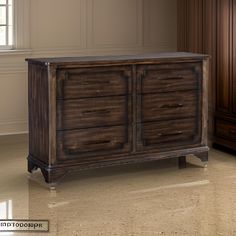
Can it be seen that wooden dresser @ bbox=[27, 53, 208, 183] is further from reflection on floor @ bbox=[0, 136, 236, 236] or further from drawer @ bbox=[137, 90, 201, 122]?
reflection on floor @ bbox=[0, 136, 236, 236]

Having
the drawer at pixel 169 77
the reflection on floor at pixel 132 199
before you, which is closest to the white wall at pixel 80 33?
the reflection on floor at pixel 132 199

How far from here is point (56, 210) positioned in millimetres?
4285

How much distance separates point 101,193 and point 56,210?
1.60ft

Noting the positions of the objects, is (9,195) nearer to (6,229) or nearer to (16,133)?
(6,229)

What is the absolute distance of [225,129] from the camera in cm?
594

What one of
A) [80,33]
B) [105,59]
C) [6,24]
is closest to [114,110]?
[105,59]

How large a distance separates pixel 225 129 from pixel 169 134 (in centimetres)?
91

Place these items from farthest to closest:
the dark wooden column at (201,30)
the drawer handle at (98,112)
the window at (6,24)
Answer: the window at (6,24), the dark wooden column at (201,30), the drawer handle at (98,112)

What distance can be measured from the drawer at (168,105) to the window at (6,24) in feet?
5.98

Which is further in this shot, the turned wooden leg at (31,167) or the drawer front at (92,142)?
the turned wooden leg at (31,167)

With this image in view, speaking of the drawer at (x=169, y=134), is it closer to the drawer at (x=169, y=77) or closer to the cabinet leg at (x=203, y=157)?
the cabinet leg at (x=203, y=157)

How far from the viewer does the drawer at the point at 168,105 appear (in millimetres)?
5090

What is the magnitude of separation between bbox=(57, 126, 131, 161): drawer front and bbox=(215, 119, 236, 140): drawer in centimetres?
121

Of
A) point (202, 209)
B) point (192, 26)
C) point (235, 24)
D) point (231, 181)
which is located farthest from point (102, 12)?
point (202, 209)
